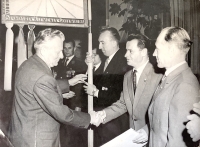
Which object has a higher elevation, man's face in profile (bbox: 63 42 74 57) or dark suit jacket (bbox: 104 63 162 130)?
man's face in profile (bbox: 63 42 74 57)

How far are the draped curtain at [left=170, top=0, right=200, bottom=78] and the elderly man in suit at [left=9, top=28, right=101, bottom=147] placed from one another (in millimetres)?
772

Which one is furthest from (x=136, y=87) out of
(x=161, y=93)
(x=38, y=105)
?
(x=38, y=105)

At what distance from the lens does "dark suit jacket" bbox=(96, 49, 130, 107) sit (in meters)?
1.45

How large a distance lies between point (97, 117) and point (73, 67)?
35 centimetres

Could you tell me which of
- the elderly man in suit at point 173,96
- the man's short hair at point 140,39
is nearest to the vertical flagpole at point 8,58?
the man's short hair at point 140,39

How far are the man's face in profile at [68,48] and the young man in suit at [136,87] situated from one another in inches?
13.6

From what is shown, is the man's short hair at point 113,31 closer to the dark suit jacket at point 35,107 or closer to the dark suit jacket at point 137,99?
the dark suit jacket at point 137,99

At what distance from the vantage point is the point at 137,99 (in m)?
1.44

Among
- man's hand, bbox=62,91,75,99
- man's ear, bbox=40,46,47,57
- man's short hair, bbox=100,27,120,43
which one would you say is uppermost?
man's short hair, bbox=100,27,120,43

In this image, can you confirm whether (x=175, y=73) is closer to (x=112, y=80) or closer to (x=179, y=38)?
(x=179, y=38)

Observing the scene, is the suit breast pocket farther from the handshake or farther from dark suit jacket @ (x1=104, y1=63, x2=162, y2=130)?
dark suit jacket @ (x1=104, y1=63, x2=162, y2=130)

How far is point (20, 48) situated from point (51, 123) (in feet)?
1.54

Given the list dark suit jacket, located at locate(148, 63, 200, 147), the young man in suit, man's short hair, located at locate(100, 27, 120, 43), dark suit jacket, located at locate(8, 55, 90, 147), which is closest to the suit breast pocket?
dark suit jacket, located at locate(8, 55, 90, 147)

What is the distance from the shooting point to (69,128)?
1396 millimetres
